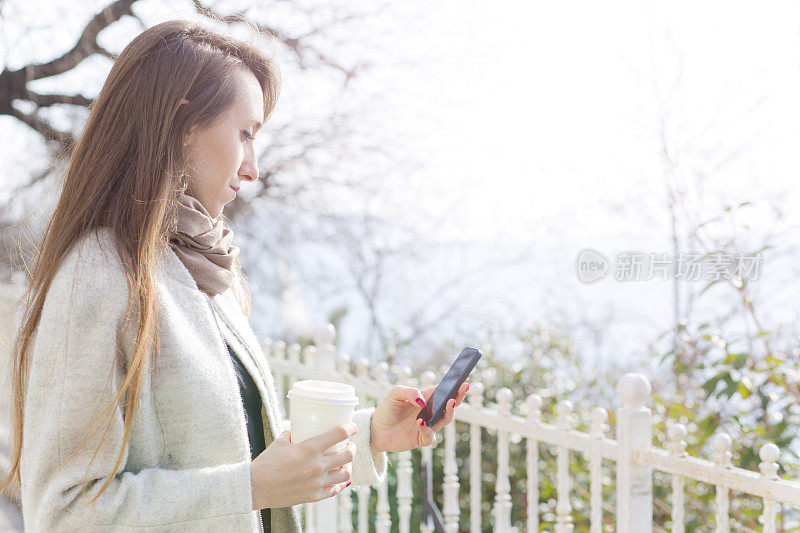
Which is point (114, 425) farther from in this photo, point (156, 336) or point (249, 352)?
point (249, 352)

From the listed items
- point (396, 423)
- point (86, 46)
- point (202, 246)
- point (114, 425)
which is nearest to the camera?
point (114, 425)

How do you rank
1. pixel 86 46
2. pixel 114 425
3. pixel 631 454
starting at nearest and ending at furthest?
1. pixel 114 425
2. pixel 631 454
3. pixel 86 46

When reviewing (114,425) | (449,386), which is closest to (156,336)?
(114,425)

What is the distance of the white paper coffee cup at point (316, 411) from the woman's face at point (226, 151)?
38 centimetres

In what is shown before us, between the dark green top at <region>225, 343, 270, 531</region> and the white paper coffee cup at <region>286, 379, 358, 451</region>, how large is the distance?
25cm

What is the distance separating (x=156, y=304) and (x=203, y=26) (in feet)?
1.64

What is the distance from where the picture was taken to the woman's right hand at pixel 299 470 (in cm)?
96

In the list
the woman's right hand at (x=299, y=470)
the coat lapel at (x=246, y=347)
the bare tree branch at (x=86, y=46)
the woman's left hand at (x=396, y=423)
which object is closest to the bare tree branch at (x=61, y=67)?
the bare tree branch at (x=86, y=46)

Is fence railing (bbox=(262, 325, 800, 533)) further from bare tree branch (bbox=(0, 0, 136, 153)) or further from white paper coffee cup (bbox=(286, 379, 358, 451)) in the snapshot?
bare tree branch (bbox=(0, 0, 136, 153))

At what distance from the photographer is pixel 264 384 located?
128 centimetres

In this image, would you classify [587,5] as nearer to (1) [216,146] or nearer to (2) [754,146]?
(2) [754,146]

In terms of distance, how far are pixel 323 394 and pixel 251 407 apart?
1.07ft

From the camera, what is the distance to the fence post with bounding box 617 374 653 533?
167 cm

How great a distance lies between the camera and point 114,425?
0.95m
